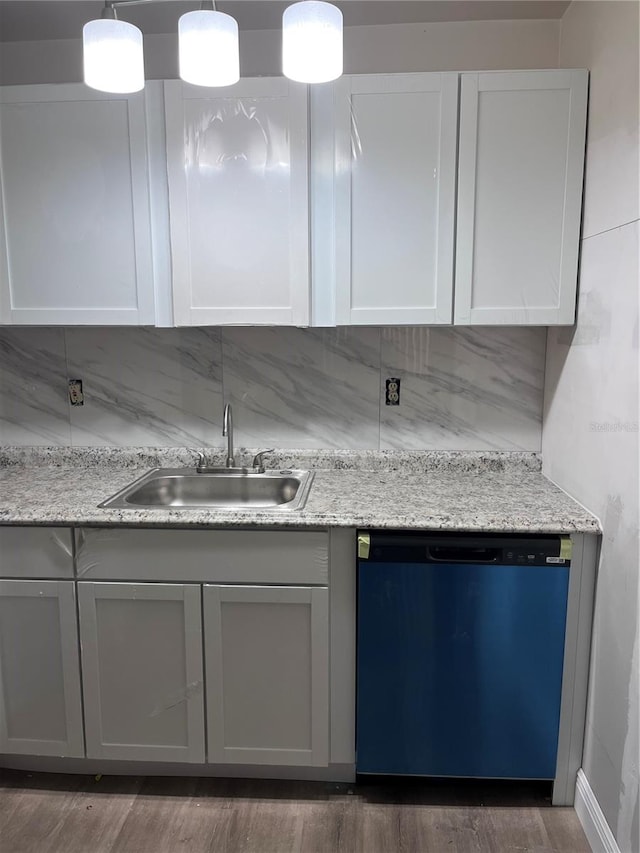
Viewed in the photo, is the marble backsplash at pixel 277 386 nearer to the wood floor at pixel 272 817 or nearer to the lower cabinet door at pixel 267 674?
the lower cabinet door at pixel 267 674

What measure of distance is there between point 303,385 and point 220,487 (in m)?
0.50

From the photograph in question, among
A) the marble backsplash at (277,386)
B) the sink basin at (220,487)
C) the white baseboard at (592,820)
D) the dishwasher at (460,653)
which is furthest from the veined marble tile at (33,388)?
the white baseboard at (592,820)

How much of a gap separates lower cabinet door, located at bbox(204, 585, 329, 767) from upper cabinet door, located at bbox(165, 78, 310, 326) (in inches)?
35.4

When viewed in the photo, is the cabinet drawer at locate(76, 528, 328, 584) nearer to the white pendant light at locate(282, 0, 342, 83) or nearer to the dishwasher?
the dishwasher

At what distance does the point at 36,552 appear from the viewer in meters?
1.79

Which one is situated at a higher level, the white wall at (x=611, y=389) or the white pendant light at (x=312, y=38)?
the white pendant light at (x=312, y=38)

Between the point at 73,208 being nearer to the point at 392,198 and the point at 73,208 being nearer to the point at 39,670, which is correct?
the point at 392,198

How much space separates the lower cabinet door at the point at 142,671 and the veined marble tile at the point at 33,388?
83 cm

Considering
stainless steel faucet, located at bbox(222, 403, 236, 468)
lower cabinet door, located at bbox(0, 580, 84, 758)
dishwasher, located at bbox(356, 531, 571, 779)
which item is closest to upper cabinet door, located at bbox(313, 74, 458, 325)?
stainless steel faucet, located at bbox(222, 403, 236, 468)

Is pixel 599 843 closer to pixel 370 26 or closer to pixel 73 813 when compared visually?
pixel 73 813

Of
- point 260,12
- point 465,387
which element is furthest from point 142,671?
point 260,12

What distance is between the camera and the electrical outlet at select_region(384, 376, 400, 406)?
7.40ft

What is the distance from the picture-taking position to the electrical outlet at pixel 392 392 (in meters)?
2.26

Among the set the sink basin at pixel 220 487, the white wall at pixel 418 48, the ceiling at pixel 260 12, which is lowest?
the sink basin at pixel 220 487
